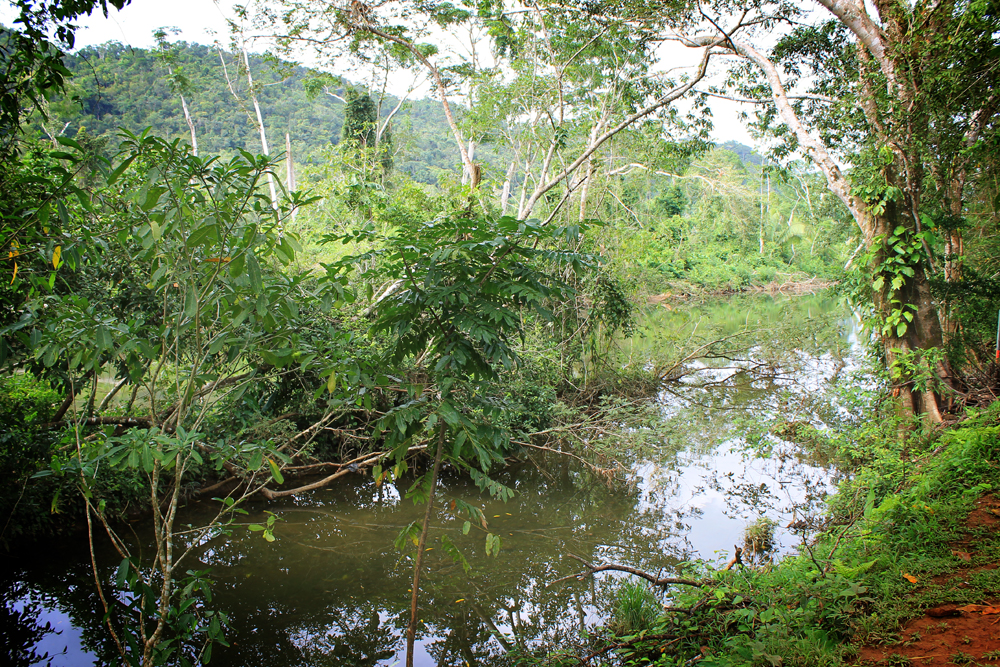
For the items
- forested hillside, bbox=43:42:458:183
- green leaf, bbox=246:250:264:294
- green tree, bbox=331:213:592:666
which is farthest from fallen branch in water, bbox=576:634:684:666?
forested hillside, bbox=43:42:458:183

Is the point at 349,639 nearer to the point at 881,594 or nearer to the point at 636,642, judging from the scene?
the point at 636,642

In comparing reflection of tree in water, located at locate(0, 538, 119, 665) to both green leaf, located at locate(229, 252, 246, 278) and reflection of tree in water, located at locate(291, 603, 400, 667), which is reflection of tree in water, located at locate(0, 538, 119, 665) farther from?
green leaf, located at locate(229, 252, 246, 278)

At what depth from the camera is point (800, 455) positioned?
702 cm

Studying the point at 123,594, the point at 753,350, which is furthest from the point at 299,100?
the point at 123,594

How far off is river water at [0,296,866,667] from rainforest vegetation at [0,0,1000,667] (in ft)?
0.45

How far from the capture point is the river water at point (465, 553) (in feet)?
12.8

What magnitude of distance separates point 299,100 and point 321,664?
91.5ft

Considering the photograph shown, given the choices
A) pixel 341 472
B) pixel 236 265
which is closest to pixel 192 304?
pixel 236 265

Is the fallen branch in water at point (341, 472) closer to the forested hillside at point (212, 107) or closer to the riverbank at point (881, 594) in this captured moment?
the riverbank at point (881, 594)

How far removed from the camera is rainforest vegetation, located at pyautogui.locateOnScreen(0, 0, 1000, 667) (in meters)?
2.34

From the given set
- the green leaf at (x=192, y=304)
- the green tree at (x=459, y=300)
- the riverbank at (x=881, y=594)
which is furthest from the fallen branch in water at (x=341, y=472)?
the green leaf at (x=192, y=304)

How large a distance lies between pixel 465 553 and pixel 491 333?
343 centimetres

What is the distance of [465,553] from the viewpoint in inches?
201

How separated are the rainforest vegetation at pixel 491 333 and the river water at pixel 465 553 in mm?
136
